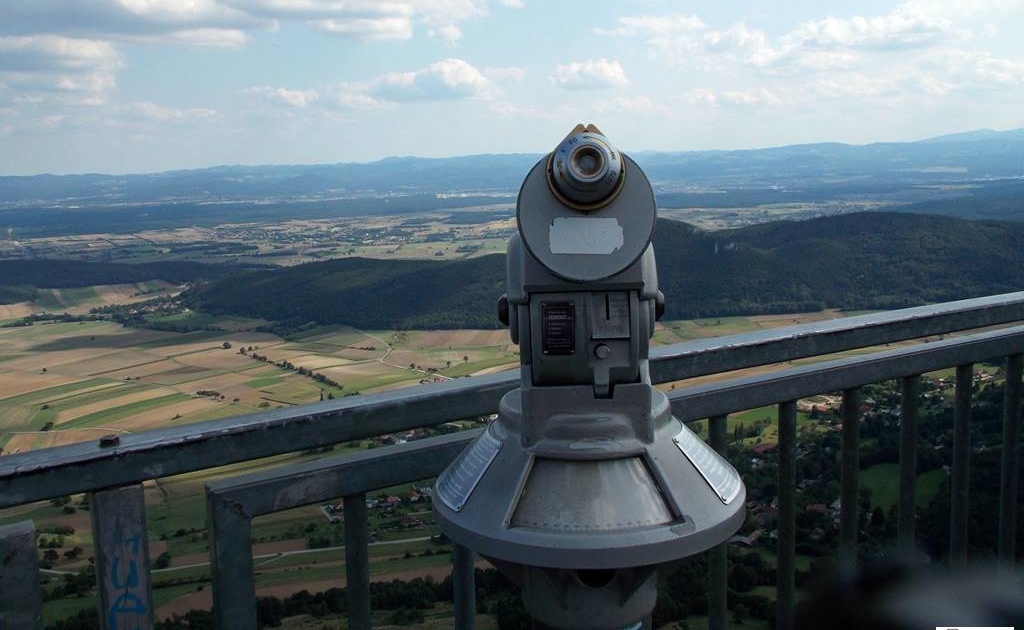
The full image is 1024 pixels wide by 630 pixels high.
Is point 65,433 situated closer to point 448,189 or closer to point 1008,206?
point 1008,206

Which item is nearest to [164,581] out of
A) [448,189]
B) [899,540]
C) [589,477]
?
[589,477]

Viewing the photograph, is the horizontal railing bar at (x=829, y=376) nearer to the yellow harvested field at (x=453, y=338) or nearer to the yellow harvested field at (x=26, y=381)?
the yellow harvested field at (x=453, y=338)

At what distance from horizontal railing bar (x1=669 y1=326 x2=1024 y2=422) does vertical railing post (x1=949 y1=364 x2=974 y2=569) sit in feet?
0.31

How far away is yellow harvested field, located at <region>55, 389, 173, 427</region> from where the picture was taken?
16297 millimetres

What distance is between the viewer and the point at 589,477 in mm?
1915

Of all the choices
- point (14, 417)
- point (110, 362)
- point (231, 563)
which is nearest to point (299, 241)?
point (110, 362)

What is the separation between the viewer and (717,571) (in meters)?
2.80

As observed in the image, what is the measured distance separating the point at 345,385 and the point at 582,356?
14871 mm

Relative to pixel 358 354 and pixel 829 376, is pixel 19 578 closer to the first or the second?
pixel 829 376

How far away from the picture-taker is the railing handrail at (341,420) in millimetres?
1889

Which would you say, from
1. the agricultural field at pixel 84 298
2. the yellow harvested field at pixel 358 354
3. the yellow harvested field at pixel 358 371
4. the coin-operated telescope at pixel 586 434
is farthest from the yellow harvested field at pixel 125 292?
the coin-operated telescope at pixel 586 434

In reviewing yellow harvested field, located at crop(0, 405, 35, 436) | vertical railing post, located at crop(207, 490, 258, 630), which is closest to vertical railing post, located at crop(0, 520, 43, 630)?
vertical railing post, located at crop(207, 490, 258, 630)

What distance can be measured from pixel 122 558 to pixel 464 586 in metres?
0.91

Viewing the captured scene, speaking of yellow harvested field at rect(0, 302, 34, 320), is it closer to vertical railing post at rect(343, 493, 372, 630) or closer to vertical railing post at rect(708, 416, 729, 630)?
vertical railing post at rect(343, 493, 372, 630)
